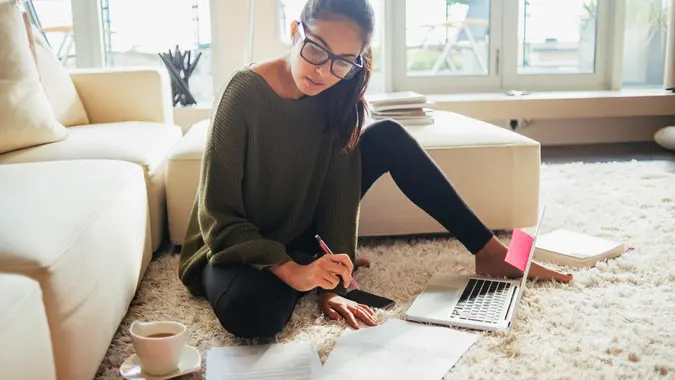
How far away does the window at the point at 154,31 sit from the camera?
3734 mm

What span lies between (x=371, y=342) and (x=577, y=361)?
0.38 meters

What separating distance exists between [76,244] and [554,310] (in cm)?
98

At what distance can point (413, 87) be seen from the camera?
13.0 feet

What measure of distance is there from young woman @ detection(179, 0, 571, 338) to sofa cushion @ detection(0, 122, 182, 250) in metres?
0.34

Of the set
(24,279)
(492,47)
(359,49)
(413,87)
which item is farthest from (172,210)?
(492,47)

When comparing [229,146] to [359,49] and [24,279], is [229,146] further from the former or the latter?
[24,279]

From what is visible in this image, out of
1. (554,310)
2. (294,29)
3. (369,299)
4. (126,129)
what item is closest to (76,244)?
(294,29)

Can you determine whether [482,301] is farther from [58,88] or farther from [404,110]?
[58,88]

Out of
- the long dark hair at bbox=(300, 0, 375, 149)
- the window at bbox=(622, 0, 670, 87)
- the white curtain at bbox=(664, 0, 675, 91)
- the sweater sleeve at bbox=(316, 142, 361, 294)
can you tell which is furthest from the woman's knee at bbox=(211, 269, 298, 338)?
the window at bbox=(622, 0, 670, 87)

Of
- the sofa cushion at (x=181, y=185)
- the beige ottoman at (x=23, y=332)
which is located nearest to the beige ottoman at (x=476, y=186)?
the sofa cushion at (x=181, y=185)

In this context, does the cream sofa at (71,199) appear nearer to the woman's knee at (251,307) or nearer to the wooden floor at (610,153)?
the woman's knee at (251,307)

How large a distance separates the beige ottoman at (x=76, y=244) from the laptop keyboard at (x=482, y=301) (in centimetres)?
71

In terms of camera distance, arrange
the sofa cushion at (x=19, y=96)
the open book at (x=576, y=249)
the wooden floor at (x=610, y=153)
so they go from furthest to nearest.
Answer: the wooden floor at (x=610, y=153) → the sofa cushion at (x=19, y=96) → the open book at (x=576, y=249)

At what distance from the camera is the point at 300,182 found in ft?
5.03
